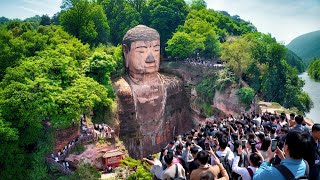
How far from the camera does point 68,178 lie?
16.6 metres

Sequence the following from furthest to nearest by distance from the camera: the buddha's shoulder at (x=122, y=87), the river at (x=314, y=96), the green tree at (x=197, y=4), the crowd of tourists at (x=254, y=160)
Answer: the green tree at (x=197, y=4)
the river at (x=314, y=96)
the buddha's shoulder at (x=122, y=87)
the crowd of tourists at (x=254, y=160)

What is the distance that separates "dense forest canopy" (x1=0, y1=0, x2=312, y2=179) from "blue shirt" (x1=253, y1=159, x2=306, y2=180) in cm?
1443

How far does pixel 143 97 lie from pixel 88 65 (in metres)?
5.61

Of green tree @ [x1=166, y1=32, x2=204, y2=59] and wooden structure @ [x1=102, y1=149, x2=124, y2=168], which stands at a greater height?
green tree @ [x1=166, y1=32, x2=204, y2=59]

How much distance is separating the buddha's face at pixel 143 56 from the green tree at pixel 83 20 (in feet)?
17.5

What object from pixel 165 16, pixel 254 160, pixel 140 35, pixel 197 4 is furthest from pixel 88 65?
pixel 197 4

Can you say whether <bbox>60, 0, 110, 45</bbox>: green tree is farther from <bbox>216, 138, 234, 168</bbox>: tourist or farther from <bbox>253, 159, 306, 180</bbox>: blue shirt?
<bbox>253, 159, 306, 180</bbox>: blue shirt

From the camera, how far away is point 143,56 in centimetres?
2655

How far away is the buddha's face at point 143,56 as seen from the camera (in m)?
26.3

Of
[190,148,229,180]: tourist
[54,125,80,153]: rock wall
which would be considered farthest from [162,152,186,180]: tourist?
[54,125,80,153]: rock wall

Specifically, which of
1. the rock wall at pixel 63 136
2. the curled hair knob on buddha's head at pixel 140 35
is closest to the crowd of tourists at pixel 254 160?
the rock wall at pixel 63 136

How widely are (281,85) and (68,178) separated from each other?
18.1m

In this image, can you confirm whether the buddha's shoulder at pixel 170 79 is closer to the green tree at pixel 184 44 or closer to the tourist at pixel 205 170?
the green tree at pixel 184 44

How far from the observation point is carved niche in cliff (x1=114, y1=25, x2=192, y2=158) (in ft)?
85.6
